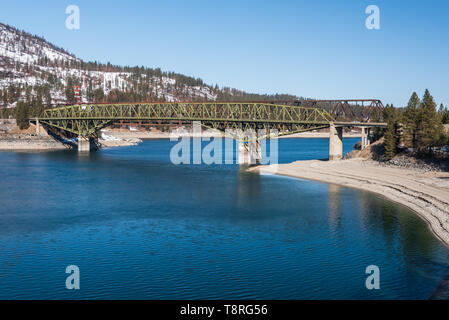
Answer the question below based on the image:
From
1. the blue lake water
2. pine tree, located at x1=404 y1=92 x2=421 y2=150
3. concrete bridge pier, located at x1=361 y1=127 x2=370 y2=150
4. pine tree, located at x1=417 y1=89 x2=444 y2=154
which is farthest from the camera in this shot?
concrete bridge pier, located at x1=361 y1=127 x2=370 y2=150

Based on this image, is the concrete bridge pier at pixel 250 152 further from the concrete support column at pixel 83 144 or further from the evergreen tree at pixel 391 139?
the concrete support column at pixel 83 144

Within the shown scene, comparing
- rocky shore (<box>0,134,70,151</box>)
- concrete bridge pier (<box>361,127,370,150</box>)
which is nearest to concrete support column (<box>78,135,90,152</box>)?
rocky shore (<box>0,134,70,151</box>)

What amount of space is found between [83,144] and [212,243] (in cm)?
13503

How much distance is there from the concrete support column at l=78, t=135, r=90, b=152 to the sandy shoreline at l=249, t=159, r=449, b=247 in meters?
83.7

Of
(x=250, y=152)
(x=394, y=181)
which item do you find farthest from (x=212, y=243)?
(x=250, y=152)

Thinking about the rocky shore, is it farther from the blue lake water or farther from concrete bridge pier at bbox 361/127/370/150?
concrete bridge pier at bbox 361/127/370/150

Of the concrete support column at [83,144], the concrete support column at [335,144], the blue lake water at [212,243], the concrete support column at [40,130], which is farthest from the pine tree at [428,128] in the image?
the concrete support column at [40,130]

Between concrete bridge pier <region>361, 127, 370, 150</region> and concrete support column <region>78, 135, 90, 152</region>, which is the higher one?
concrete bridge pier <region>361, 127, 370, 150</region>

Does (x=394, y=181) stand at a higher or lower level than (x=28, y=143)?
lower

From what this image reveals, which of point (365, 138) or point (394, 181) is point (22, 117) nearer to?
point (365, 138)

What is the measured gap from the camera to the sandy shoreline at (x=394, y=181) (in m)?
51.8

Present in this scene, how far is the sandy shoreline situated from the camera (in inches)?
2037

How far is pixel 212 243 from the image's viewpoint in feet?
142
